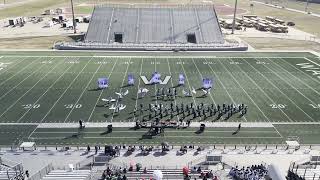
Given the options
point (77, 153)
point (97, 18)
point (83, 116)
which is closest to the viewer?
point (77, 153)

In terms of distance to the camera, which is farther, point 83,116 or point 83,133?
point 83,116

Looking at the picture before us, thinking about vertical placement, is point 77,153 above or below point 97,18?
below

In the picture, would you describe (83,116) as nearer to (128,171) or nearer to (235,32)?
(128,171)

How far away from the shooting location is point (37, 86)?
42.8 meters

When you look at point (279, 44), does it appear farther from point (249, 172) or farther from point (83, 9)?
point (83, 9)

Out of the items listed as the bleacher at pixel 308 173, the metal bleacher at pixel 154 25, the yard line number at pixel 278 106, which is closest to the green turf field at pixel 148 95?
the yard line number at pixel 278 106

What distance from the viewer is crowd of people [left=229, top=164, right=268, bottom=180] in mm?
23191

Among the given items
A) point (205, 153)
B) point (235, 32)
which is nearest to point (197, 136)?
point (205, 153)

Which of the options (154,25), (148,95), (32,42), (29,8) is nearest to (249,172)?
(148,95)

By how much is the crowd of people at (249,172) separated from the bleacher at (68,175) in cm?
995

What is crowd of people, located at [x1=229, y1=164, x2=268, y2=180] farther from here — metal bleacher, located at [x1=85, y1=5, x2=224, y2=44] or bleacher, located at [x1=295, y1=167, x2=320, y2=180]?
metal bleacher, located at [x1=85, y1=5, x2=224, y2=44]

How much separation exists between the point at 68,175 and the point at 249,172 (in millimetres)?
12230

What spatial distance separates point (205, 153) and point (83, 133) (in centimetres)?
1104

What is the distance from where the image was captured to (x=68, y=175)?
23.7 meters
